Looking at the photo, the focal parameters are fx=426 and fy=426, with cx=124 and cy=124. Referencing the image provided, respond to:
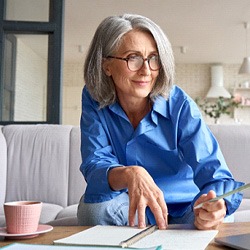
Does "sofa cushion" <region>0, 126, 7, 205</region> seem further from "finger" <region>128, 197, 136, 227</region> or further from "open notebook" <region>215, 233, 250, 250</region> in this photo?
"open notebook" <region>215, 233, 250, 250</region>

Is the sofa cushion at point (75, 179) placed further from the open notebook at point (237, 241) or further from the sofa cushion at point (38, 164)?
the open notebook at point (237, 241)

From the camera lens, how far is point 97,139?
1.33m

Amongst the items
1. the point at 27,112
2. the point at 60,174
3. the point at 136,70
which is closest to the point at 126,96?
the point at 136,70

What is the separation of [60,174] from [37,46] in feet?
4.26

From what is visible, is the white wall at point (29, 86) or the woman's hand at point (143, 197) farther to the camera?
the white wall at point (29, 86)

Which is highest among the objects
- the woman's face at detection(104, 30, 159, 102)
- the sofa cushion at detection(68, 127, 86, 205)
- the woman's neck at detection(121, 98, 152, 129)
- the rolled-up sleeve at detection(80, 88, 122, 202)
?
the woman's face at detection(104, 30, 159, 102)

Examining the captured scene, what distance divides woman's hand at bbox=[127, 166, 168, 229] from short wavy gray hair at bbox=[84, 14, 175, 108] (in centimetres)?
38

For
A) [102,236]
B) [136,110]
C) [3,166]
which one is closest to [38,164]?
[3,166]

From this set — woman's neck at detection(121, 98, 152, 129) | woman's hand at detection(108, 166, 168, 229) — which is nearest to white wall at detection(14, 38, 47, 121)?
woman's neck at detection(121, 98, 152, 129)

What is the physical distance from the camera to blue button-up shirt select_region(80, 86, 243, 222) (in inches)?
48.6

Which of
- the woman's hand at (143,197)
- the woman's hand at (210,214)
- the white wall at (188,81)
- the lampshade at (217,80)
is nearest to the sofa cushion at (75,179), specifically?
the woman's hand at (143,197)

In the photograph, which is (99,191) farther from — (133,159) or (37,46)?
(37,46)

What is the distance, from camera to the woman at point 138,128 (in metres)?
1.26

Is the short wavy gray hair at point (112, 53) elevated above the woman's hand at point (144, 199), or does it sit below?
above
